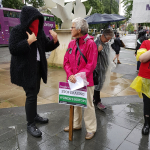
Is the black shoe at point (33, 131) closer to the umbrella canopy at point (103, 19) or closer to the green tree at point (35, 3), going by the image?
the umbrella canopy at point (103, 19)

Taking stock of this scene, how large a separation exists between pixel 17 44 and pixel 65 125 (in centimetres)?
164

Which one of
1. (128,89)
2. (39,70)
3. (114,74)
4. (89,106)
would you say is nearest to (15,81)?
(39,70)

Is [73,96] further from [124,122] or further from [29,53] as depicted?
[124,122]

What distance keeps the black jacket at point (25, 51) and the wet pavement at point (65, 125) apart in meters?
0.87

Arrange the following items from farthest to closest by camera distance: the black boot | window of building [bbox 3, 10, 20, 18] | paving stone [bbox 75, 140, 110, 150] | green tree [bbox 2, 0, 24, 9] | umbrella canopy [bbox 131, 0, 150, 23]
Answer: green tree [bbox 2, 0, 24, 9]
window of building [bbox 3, 10, 20, 18]
umbrella canopy [bbox 131, 0, 150, 23]
the black boot
paving stone [bbox 75, 140, 110, 150]

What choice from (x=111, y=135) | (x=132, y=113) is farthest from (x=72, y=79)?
(x=132, y=113)

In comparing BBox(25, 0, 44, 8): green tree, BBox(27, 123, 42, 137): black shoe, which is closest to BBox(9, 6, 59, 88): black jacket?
BBox(27, 123, 42, 137): black shoe

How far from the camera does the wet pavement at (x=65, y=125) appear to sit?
99.4 inches

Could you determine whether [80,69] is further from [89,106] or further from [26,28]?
[26,28]

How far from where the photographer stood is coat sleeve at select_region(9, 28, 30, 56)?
234 cm

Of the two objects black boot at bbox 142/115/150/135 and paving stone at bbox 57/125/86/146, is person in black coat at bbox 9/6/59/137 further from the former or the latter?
black boot at bbox 142/115/150/135

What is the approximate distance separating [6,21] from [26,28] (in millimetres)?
17181

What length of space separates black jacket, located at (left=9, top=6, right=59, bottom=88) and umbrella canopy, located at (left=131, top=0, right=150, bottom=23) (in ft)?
6.72

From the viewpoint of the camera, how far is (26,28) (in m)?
2.49
